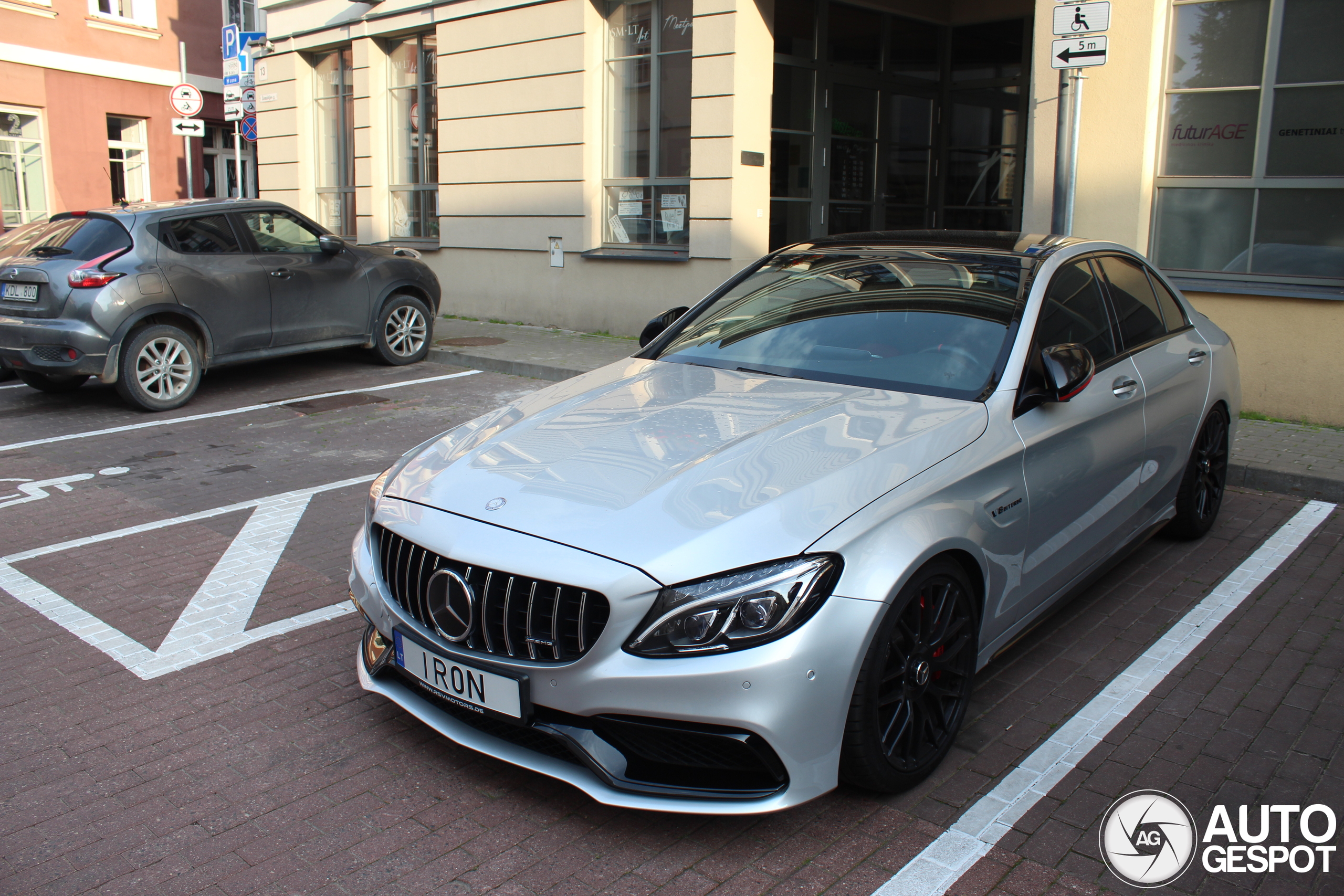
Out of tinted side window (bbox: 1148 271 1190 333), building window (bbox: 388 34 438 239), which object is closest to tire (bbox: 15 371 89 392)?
building window (bbox: 388 34 438 239)

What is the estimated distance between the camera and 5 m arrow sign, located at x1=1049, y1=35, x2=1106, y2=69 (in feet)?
22.4

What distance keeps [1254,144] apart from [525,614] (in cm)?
756

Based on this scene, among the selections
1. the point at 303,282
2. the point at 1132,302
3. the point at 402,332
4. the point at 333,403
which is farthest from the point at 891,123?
the point at 1132,302

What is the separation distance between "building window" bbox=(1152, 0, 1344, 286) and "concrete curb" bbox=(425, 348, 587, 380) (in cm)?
527

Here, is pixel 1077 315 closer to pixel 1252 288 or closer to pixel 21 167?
pixel 1252 288

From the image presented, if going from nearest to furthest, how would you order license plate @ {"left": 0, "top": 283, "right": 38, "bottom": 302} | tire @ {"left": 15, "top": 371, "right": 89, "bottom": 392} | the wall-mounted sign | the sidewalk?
the sidewalk, the wall-mounted sign, license plate @ {"left": 0, "top": 283, "right": 38, "bottom": 302}, tire @ {"left": 15, "top": 371, "right": 89, "bottom": 392}

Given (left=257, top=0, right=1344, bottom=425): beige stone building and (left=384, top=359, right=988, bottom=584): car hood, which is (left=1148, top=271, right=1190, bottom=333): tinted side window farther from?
(left=257, top=0, right=1344, bottom=425): beige stone building

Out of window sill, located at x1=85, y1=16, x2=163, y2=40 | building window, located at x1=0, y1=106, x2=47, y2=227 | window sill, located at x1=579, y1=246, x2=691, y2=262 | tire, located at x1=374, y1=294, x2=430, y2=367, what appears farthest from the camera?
window sill, located at x1=85, y1=16, x2=163, y2=40

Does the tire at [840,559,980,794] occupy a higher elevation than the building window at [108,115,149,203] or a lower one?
lower

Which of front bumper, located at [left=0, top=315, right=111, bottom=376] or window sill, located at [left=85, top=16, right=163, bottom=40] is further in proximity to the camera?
window sill, located at [left=85, top=16, right=163, bottom=40]

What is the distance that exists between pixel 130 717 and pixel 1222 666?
3.92 metres

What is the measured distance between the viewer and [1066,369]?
3682 mm

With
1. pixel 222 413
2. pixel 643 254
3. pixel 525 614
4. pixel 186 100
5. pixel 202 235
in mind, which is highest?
pixel 186 100

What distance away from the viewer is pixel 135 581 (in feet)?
16.0
